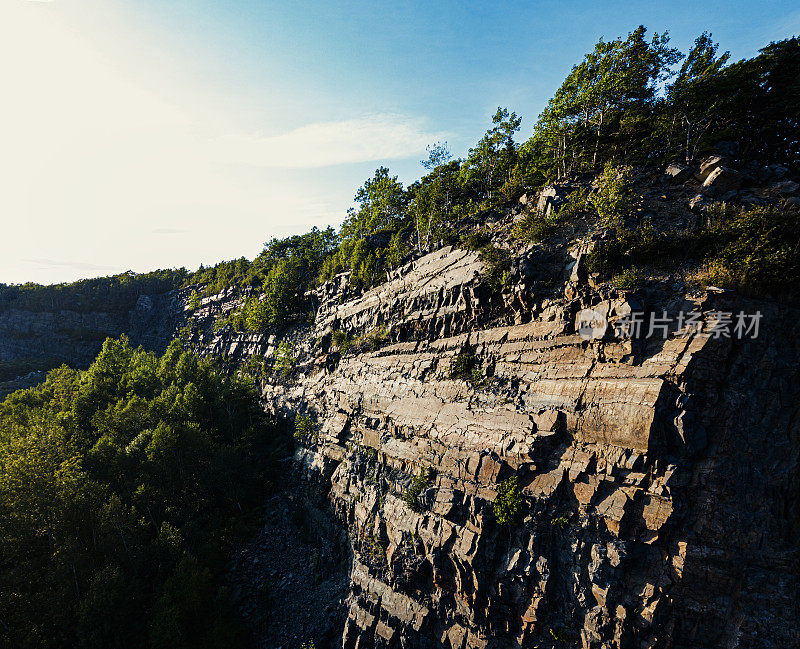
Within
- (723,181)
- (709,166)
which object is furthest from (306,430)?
(709,166)

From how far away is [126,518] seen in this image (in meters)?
29.0

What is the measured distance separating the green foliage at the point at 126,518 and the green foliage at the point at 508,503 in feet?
75.3

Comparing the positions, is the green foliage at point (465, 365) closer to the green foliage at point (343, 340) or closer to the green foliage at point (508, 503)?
the green foliage at point (508, 503)

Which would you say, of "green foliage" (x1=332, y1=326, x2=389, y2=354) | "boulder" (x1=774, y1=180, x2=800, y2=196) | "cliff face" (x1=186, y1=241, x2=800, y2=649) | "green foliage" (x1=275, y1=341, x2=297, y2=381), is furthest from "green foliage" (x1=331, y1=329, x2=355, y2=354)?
"boulder" (x1=774, y1=180, x2=800, y2=196)

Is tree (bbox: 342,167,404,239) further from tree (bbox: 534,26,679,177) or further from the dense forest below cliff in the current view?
tree (bbox: 534,26,679,177)

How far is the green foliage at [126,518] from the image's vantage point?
921 inches

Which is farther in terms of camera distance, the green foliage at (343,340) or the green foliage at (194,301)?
the green foliage at (194,301)

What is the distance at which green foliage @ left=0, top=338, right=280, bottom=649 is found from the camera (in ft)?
76.7

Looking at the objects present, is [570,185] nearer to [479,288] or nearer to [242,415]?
[479,288]

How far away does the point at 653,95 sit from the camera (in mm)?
33156

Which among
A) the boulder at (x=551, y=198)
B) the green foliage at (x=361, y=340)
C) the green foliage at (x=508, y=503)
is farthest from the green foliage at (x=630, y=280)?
the green foliage at (x=361, y=340)

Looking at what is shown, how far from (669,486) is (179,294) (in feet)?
349

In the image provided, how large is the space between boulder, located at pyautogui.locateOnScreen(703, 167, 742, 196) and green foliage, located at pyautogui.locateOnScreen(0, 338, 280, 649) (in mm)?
48379

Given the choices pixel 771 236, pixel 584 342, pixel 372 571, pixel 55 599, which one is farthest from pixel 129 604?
pixel 771 236
